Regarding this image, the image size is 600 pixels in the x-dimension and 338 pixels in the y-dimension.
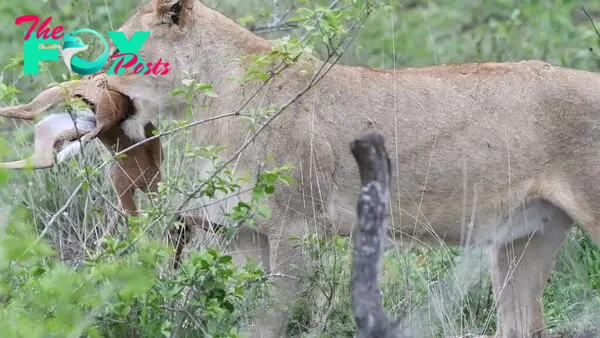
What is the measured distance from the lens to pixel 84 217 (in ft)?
19.2

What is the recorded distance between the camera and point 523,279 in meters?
5.97

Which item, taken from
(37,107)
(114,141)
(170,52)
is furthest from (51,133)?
(170,52)

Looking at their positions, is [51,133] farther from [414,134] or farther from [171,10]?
[414,134]

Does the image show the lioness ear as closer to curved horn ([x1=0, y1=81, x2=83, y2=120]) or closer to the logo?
the logo

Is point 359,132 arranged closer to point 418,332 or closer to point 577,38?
point 418,332

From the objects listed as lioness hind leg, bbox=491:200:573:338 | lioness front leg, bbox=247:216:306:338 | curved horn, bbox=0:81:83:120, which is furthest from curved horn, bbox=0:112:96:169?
lioness hind leg, bbox=491:200:573:338

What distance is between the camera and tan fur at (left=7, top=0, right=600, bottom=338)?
544 centimetres

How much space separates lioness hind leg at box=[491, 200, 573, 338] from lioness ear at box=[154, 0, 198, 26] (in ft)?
5.42

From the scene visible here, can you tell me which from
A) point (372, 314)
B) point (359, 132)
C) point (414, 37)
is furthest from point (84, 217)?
point (414, 37)

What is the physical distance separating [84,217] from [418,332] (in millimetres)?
1656

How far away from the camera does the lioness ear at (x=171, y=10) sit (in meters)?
5.58

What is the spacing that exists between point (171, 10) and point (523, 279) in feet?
6.31

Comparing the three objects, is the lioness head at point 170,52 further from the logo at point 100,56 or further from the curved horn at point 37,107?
the curved horn at point 37,107

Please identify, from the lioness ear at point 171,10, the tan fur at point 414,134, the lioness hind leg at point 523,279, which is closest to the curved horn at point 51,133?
the tan fur at point 414,134
